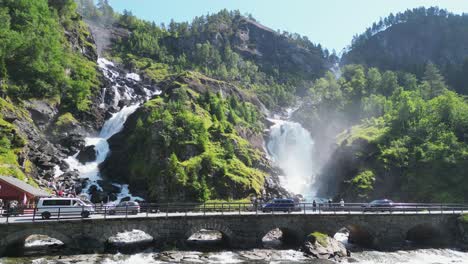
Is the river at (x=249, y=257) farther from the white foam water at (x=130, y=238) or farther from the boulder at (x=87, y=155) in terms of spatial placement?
the boulder at (x=87, y=155)

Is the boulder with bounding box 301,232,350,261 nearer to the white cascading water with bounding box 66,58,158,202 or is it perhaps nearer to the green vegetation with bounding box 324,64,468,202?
the green vegetation with bounding box 324,64,468,202

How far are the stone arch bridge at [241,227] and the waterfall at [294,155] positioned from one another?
41.9m

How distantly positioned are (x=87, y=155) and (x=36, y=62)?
70.1 ft

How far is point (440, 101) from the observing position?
306ft

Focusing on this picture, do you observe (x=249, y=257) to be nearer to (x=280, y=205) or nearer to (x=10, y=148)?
(x=280, y=205)

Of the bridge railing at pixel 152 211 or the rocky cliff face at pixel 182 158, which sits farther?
the rocky cliff face at pixel 182 158

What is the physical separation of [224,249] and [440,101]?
2956 inches

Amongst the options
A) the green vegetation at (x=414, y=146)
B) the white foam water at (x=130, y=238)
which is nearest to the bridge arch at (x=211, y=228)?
the white foam water at (x=130, y=238)

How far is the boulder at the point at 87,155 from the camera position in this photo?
7819 cm

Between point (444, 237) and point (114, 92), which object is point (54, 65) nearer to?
point (114, 92)

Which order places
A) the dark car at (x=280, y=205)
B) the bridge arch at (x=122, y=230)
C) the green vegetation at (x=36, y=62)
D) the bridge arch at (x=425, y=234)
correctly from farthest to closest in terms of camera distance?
the green vegetation at (x=36, y=62) < the bridge arch at (x=425, y=234) < the dark car at (x=280, y=205) < the bridge arch at (x=122, y=230)

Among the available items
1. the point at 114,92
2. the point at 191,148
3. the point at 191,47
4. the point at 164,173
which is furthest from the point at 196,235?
the point at 191,47

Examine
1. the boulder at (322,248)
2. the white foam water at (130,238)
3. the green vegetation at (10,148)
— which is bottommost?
the boulder at (322,248)

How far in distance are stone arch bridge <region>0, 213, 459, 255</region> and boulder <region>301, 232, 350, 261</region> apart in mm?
2258
